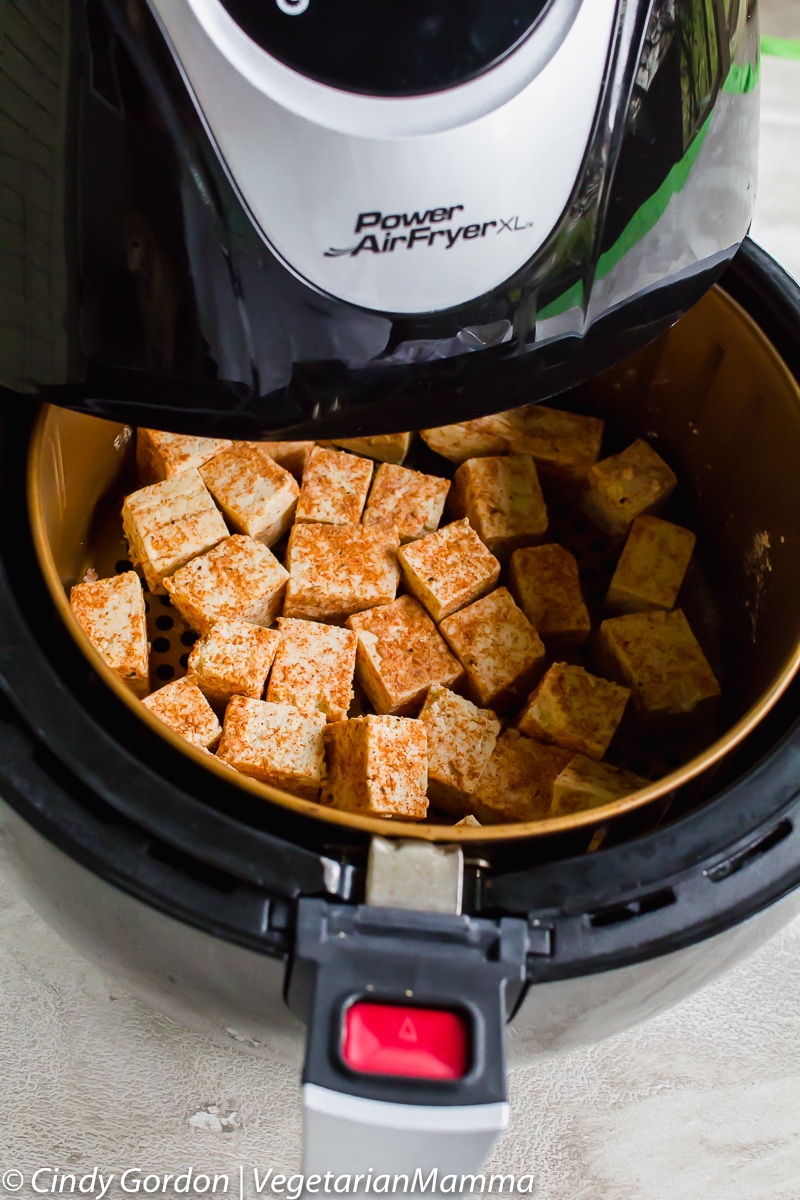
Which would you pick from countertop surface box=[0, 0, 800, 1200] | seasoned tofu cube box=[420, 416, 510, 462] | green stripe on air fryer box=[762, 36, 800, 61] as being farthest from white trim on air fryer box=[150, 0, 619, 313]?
green stripe on air fryer box=[762, 36, 800, 61]

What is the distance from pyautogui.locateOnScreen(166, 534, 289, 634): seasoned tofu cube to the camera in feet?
3.30

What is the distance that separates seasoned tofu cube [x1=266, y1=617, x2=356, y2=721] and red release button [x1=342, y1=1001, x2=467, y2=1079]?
426mm

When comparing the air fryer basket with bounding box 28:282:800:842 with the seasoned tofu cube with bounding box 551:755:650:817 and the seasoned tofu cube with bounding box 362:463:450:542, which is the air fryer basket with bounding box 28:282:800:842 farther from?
the seasoned tofu cube with bounding box 362:463:450:542

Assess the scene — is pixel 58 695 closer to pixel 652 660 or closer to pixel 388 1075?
pixel 388 1075

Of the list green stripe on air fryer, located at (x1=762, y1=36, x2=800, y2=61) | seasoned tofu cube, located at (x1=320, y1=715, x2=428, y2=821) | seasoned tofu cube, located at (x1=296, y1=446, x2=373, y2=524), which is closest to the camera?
seasoned tofu cube, located at (x1=320, y1=715, x2=428, y2=821)

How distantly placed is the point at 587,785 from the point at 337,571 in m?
0.34

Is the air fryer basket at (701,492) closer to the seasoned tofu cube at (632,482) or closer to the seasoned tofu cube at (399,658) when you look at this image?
the seasoned tofu cube at (632,482)

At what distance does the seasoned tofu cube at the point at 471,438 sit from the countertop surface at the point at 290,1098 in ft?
2.06

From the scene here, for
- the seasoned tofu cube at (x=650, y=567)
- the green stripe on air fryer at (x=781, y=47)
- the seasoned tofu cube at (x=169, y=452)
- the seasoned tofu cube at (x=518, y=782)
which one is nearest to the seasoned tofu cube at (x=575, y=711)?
the seasoned tofu cube at (x=518, y=782)

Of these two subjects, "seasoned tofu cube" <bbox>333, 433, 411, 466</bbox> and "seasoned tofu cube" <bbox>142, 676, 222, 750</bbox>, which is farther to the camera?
"seasoned tofu cube" <bbox>333, 433, 411, 466</bbox>

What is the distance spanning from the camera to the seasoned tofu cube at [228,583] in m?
1.01

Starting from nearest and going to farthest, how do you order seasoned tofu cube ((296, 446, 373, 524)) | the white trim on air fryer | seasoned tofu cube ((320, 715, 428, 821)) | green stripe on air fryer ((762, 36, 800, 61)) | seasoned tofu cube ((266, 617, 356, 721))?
the white trim on air fryer < seasoned tofu cube ((320, 715, 428, 821)) < seasoned tofu cube ((266, 617, 356, 721)) < seasoned tofu cube ((296, 446, 373, 524)) < green stripe on air fryer ((762, 36, 800, 61))

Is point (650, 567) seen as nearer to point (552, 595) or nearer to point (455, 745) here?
point (552, 595)

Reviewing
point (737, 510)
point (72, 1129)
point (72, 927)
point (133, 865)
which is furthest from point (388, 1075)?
point (737, 510)
